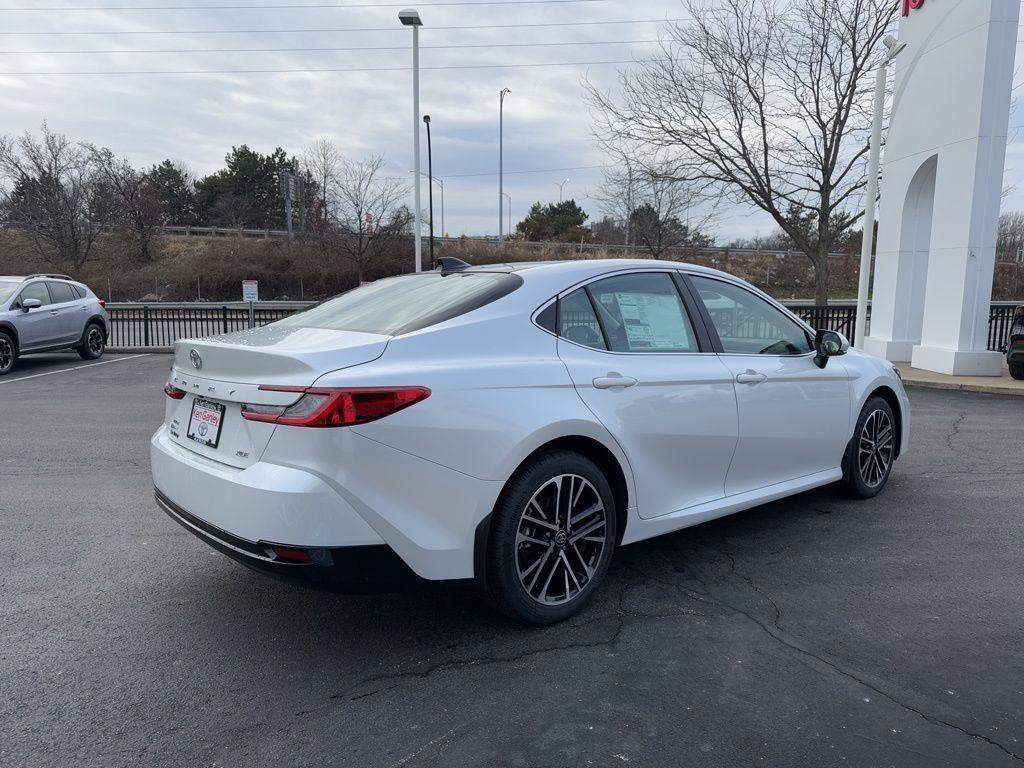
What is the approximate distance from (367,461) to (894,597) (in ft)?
8.89

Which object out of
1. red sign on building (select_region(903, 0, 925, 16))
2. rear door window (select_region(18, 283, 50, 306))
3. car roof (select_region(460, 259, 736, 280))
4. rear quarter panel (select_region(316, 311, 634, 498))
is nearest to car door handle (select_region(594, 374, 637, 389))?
rear quarter panel (select_region(316, 311, 634, 498))

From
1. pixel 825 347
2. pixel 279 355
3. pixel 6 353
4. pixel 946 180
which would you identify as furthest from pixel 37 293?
pixel 946 180

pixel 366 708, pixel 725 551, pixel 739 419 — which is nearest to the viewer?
pixel 366 708

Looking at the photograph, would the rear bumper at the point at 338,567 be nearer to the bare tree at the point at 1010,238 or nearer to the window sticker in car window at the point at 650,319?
the window sticker in car window at the point at 650,319

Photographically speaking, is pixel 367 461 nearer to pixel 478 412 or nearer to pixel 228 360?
pixel 478 412

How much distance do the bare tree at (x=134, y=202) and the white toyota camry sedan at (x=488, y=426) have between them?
48.5 m

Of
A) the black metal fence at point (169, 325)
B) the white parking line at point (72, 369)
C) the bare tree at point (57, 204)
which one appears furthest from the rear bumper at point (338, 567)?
the bare tree at point (57, 204)

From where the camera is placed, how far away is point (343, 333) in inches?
131

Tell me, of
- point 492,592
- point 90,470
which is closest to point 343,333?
point 492,592

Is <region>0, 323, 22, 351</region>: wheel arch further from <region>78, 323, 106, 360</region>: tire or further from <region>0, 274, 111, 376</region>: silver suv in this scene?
<region>78, 323, 106, 360</region>: tire

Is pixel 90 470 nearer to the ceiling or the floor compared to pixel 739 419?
nearer to the floor

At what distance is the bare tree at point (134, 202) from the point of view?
45.2 m

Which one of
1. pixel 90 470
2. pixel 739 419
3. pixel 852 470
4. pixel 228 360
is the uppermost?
pixel 228 360

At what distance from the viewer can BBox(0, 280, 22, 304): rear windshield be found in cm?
1326
